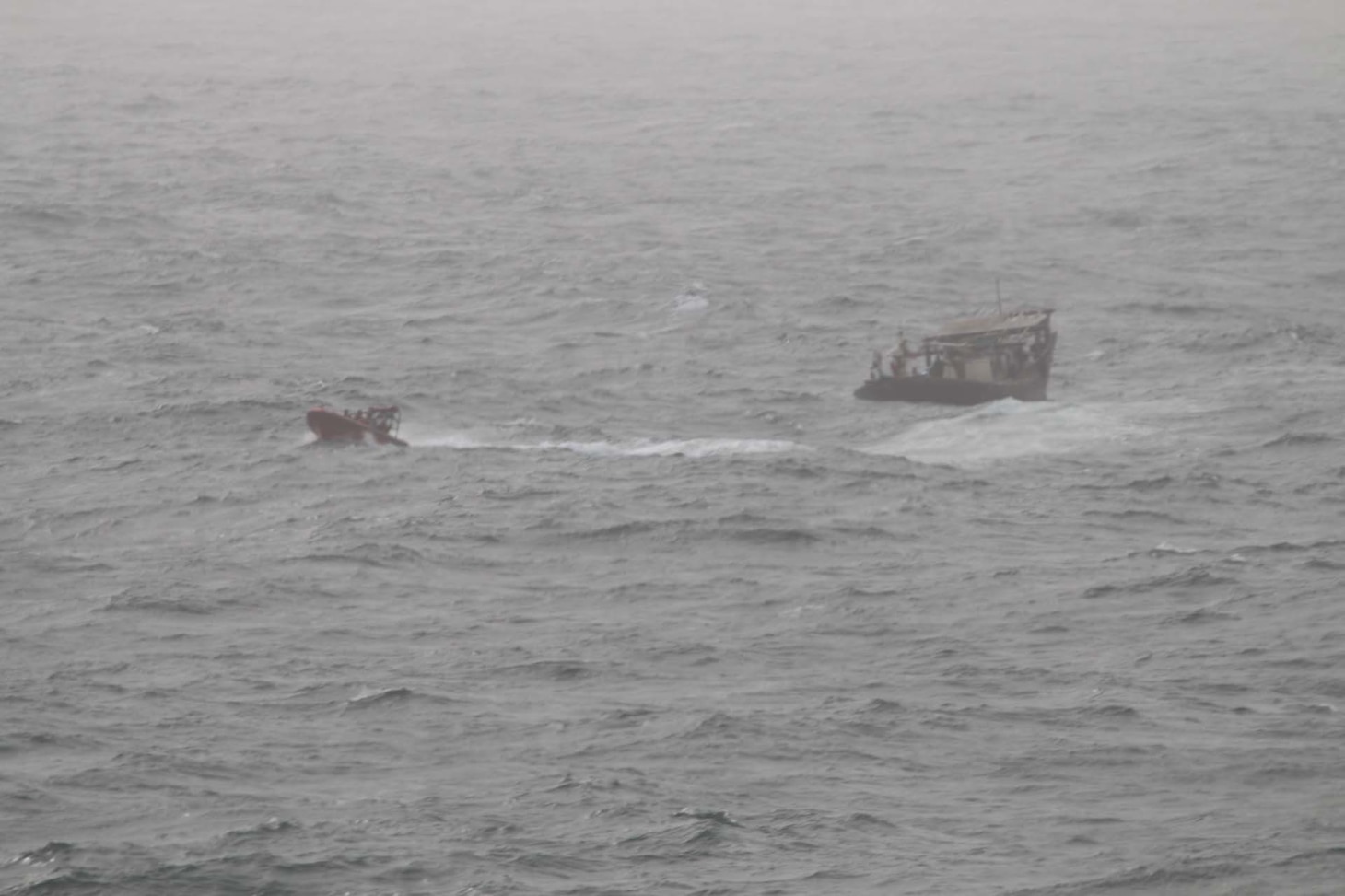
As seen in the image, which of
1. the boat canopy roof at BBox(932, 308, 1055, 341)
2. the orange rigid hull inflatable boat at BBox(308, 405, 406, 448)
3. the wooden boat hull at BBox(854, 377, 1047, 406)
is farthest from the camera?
the boat canopy roof at BBox(932, 308, 1055, 341)

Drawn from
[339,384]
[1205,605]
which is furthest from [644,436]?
[1205,605]

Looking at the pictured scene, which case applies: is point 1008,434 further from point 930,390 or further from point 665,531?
point 665,531

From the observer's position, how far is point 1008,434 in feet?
236

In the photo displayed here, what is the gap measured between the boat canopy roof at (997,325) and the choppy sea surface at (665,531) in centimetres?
275

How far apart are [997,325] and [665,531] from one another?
23276 millimetres

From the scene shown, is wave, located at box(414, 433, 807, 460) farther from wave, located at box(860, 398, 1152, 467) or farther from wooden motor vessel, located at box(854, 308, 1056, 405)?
wooden motor vessel, located at box(854, 308, 1056, 405)

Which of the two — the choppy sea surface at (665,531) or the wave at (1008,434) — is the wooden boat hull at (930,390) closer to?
→ the wave at (1008,434)

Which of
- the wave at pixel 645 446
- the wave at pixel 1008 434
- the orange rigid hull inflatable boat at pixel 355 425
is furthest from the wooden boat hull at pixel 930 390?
the orange rigid hull inflatable boat at pixel 355 425

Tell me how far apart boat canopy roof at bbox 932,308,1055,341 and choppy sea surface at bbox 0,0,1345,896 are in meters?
2.75

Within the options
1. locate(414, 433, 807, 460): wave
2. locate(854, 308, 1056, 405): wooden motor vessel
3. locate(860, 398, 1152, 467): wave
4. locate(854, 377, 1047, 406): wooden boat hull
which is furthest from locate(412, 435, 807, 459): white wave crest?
locate(854, 308, 1056, 405): wooden motor vessel

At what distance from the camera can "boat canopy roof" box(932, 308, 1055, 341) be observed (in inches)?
3073

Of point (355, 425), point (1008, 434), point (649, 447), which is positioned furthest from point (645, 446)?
point (1008, 434)

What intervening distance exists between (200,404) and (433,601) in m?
24.1

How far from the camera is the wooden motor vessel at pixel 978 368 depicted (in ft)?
252
